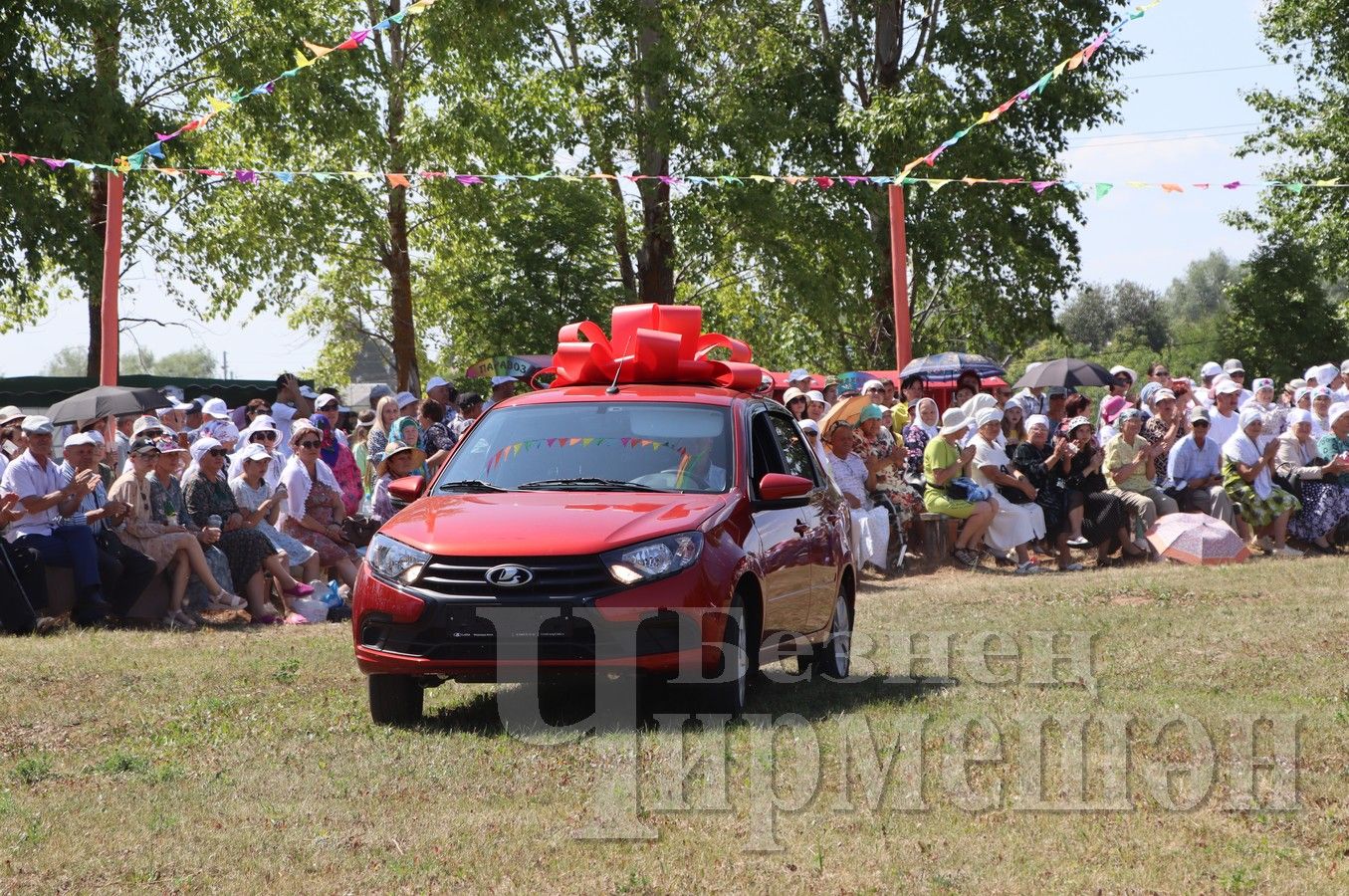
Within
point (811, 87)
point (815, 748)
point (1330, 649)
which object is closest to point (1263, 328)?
point (811, 87)

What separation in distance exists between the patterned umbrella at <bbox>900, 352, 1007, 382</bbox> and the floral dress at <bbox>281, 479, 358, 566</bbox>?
13.7m

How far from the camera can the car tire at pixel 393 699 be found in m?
8.42

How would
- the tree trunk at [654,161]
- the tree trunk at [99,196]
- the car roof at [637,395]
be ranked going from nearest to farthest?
the car roof at [637,395] → the tree trunk at [99,196] → the tree trunk at [654,161]

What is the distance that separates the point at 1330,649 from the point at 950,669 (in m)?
2.62

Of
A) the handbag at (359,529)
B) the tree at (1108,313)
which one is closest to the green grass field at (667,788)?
the handbag at (359,529)

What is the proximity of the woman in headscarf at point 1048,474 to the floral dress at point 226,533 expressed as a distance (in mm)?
8437

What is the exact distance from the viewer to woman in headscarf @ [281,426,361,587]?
47.9ft

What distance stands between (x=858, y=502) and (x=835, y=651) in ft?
23.1

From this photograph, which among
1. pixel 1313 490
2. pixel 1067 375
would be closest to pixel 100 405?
pixel 1313 490

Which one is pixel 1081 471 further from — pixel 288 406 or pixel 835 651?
pixel 835 651

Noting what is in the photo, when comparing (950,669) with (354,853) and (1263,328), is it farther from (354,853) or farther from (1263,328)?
(1263,328)

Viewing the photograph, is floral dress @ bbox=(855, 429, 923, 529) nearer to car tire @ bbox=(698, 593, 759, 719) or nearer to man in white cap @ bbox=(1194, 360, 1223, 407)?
man in white cap @ bbox=(1194, 360, 1223, 407)

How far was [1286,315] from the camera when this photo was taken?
50969 mm

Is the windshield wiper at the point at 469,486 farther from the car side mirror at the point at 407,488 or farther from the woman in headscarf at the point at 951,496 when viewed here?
the woman in headscarf at the point at 951,496
